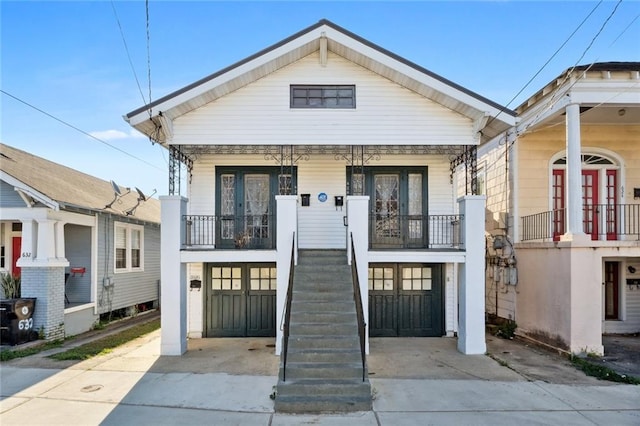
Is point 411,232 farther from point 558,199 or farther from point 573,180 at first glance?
point 558,199

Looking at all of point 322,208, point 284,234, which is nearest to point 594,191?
point 322,208

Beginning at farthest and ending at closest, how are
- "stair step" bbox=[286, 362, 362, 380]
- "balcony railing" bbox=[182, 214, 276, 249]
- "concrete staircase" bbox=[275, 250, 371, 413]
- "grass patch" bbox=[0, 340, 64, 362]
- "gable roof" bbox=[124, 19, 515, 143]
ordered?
"balcony railing" bbox=[182, 214, 276, 249] → "gable roof" bbox=[124, 19, 515, 143] → "grass patch" bbox=[0, 340, 64, 362] → "stair step" bbox=[286, 362, 362, 380] → "concrete staircase" bbox=[275, 250, 371, 413]

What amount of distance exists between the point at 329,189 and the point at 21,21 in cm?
810

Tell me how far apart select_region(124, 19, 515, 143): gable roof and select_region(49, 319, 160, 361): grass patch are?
4.87 meters

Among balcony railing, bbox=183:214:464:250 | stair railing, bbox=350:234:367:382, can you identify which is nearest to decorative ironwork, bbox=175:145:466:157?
balcony railing, bbox=183:214:464:250

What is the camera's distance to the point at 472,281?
9609mm

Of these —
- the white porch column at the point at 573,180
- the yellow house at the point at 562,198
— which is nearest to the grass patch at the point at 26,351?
the yellow house at the point at 562,198

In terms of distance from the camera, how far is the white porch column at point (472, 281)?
374 inches

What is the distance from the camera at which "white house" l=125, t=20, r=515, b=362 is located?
31.6ft

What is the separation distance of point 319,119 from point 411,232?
3.71 meters

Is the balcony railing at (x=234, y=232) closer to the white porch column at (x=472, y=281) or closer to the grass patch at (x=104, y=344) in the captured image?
the grass patch at (x=104, y=344)

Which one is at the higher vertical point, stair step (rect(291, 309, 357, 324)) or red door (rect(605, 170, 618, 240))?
red door (rect(605, 170, 618, 240))

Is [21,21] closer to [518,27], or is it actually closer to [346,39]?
[346,39]

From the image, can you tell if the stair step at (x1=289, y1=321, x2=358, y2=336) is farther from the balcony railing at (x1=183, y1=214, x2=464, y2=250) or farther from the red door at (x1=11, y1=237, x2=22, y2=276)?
the red door at (x1=11, y1=237, x2=22, y2=276)
